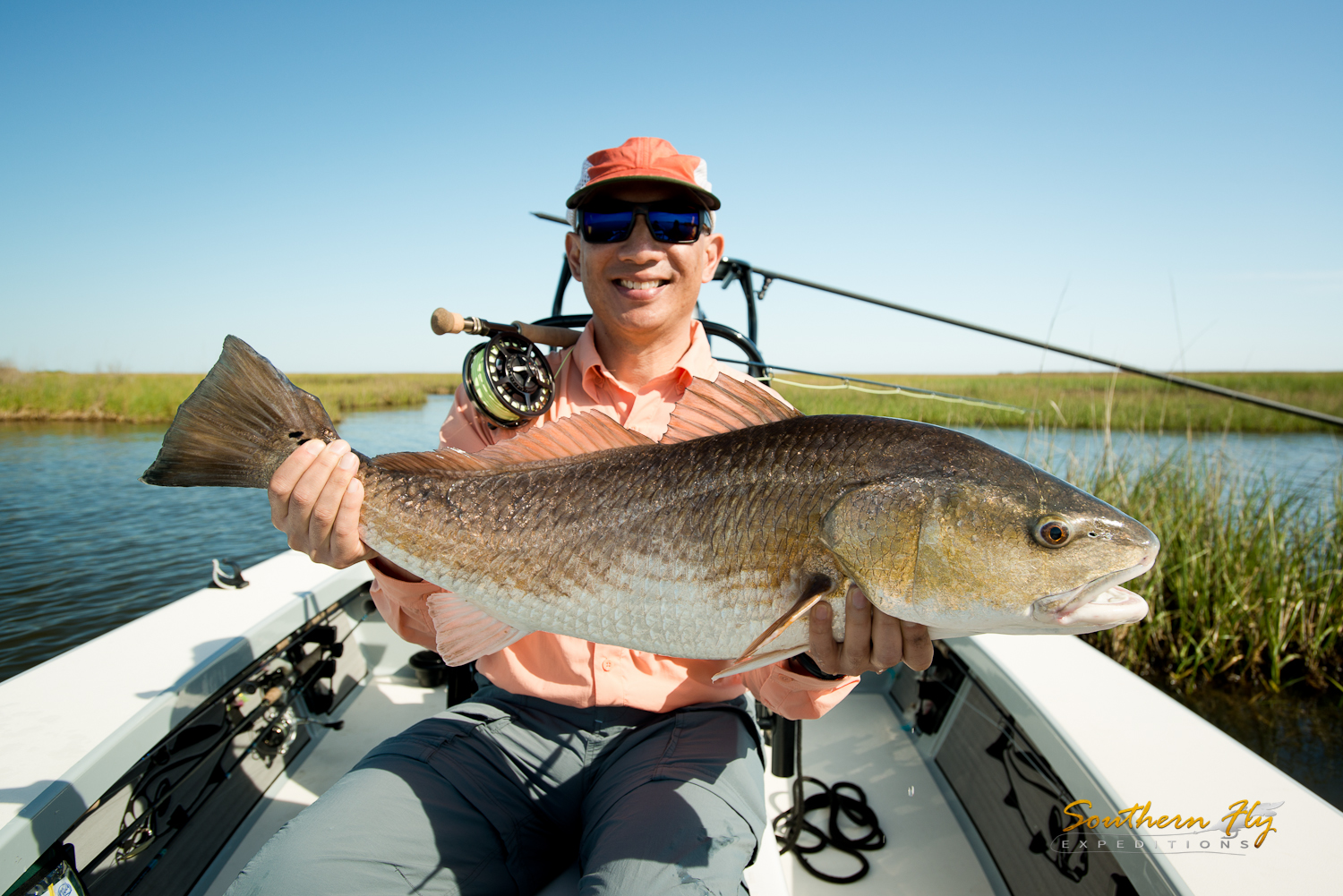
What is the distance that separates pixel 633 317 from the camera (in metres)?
3.11

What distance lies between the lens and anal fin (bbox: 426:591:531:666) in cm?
227

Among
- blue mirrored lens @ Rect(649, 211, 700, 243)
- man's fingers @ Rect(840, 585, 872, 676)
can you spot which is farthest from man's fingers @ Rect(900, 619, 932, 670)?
blue mirrored lens @ Rect(649, 211, 700, 243)

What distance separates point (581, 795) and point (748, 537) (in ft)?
4.46

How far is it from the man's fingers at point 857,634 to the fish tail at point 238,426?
1888 mm

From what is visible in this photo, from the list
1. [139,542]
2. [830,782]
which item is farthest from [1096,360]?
[139,542]

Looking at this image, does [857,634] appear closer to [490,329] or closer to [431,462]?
[431,462]

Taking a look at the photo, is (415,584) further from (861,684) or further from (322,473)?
(861,684)

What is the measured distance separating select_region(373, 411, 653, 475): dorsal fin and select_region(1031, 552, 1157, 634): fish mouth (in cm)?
135

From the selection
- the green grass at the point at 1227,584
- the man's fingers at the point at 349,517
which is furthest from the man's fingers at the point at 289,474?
the green grass at the point at 1227,584

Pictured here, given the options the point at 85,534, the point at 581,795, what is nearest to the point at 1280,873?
the point at 581,795

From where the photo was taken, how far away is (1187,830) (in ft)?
7.07

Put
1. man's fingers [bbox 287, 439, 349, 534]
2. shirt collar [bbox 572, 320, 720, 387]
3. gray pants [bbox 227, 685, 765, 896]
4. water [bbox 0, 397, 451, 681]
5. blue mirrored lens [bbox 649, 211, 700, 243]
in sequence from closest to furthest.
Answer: gray pants [bbox 227, 685, 765, 896] < man's fingers [bbox 287, 439, 349, 534] < blue mirrored lens [bbox 649, 211, 700, 243] < shirt collar [bbox 572, 320, 720, 387] < water [bbox 0, 397, 451, 681]

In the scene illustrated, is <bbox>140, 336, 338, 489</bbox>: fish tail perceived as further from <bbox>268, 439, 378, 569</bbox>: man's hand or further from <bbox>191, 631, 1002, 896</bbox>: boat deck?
<bbox>191, 631, 1002, 896</bbox>: boat deck

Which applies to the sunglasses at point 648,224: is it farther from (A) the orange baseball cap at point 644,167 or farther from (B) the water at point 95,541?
(B) the water at point 95,541
